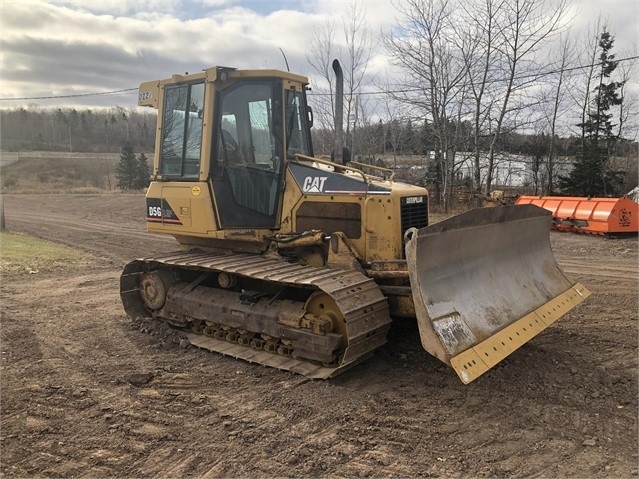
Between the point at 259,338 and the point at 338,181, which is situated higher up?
the point at 338,181

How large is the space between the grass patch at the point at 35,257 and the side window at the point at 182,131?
17.4 ft

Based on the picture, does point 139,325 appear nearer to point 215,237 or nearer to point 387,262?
point 215,237

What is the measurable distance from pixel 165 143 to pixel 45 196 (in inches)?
1188

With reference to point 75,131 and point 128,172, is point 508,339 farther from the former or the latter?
point 75,131

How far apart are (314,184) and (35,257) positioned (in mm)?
8389

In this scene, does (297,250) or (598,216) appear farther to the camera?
(598,216)

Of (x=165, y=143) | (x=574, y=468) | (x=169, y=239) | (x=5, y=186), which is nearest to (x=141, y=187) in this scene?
(x=5, y=186)

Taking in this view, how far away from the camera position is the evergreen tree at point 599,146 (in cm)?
2477

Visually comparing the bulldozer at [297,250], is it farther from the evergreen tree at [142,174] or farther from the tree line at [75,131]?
the tree line at [75,131]

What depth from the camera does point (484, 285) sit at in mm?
5223

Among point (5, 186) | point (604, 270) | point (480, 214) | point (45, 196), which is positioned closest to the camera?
point (480, 214)

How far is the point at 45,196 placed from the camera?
32562 mm

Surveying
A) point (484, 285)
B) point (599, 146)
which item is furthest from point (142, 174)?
point (484, 285)

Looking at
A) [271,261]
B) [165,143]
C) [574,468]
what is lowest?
[574,468]
